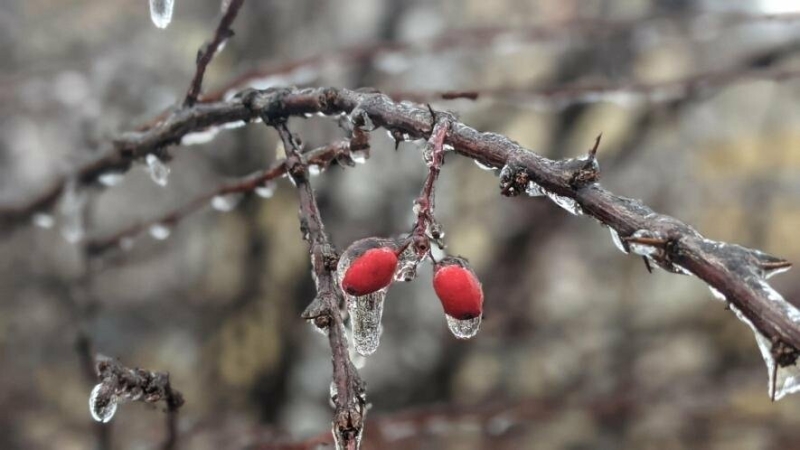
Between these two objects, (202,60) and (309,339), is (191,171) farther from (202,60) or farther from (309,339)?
(202,60)

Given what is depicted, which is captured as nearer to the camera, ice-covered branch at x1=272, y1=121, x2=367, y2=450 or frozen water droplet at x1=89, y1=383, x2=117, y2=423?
ice-covered branch at x1=272, y1=121, x2=367, y2=450

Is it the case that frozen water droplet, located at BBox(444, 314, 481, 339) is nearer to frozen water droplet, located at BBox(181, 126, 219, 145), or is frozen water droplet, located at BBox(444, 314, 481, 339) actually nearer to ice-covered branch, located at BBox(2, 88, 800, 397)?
ice-covered branch, located at BBox(2, 88, 800, 397)

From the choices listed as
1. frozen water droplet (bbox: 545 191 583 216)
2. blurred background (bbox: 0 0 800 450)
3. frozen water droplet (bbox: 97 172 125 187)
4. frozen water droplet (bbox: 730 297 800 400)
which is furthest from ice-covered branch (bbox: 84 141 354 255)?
blurred background (bbox: 0 0 800 450)

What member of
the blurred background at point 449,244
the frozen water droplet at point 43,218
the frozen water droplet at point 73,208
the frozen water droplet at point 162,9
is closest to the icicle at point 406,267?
the frozen water droplet at point 162,9

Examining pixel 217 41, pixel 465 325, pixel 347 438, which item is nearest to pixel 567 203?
pixel 465 325

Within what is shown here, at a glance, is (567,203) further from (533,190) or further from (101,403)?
(101,403)

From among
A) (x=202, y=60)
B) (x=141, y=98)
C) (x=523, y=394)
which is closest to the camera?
(x=202, y=60)

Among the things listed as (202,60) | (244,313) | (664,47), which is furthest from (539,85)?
(202,60)

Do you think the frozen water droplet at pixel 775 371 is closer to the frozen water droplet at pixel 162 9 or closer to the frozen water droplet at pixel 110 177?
the frozen water droplet at pixel 162 9
